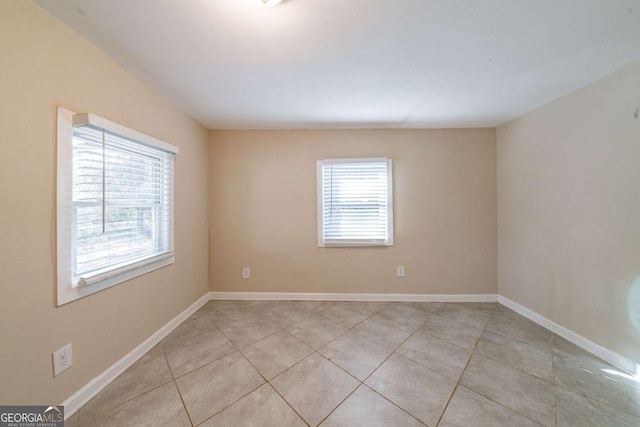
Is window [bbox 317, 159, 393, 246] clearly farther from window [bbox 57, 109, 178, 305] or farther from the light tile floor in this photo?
window [bbox 57, 109, 178, 305]

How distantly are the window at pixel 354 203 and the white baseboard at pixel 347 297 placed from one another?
26.5 inches

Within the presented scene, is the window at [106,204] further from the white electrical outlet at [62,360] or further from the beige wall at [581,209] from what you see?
the beige wall at [581,209]

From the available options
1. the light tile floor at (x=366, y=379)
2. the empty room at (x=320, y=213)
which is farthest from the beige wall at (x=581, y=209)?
the light tile floor at (x=366, y=379)

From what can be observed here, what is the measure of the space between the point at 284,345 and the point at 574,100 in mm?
3281

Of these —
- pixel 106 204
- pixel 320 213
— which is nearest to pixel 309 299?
pixel 320 213

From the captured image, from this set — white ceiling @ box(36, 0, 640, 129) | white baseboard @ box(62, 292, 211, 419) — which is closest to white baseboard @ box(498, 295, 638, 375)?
white ceiling @ box(36, 0, 640, 129)

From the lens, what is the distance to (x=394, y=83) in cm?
184

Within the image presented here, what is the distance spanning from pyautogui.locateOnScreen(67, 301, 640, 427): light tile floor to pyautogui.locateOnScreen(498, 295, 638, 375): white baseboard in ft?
0.19

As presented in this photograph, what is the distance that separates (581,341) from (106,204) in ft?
12.7

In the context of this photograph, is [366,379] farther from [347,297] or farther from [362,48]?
[362,48]

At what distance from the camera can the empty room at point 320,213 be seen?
Result: 1195 millimetres

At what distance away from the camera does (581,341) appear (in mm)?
1896

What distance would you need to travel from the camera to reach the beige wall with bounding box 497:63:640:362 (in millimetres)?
1633

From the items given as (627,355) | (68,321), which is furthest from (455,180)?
(68,321)
